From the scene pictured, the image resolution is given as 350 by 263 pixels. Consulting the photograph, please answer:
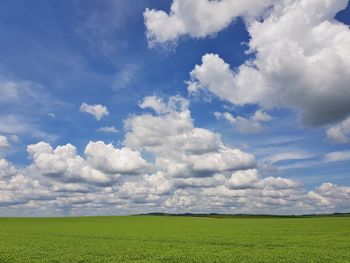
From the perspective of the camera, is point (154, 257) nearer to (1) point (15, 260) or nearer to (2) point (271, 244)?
(1) point (15, 260)

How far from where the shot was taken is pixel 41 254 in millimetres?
35469

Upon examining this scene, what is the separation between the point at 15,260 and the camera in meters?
31.4

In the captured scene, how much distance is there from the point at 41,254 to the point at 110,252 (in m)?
6.37

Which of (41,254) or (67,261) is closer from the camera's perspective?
(67,261)

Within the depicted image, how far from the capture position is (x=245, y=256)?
3275 centimetres

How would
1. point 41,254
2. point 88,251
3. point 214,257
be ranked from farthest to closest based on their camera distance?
point 88,251, point 41,254, point 214,257

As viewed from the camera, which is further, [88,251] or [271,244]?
[271,244]

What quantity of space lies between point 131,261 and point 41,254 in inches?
403

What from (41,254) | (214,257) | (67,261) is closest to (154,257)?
(214,257)

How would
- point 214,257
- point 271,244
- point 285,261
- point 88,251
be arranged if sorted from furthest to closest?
point 271,244, point 88,251, point 214,257, point 285,261

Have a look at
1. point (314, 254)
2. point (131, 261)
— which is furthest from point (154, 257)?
point (314, 254)

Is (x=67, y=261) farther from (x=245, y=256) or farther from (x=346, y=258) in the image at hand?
(x=346, y=258)

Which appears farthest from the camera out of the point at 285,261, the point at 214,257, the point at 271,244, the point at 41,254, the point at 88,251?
the point at 271,244

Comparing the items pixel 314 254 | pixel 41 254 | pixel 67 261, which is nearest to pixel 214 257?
pixel 314 254
